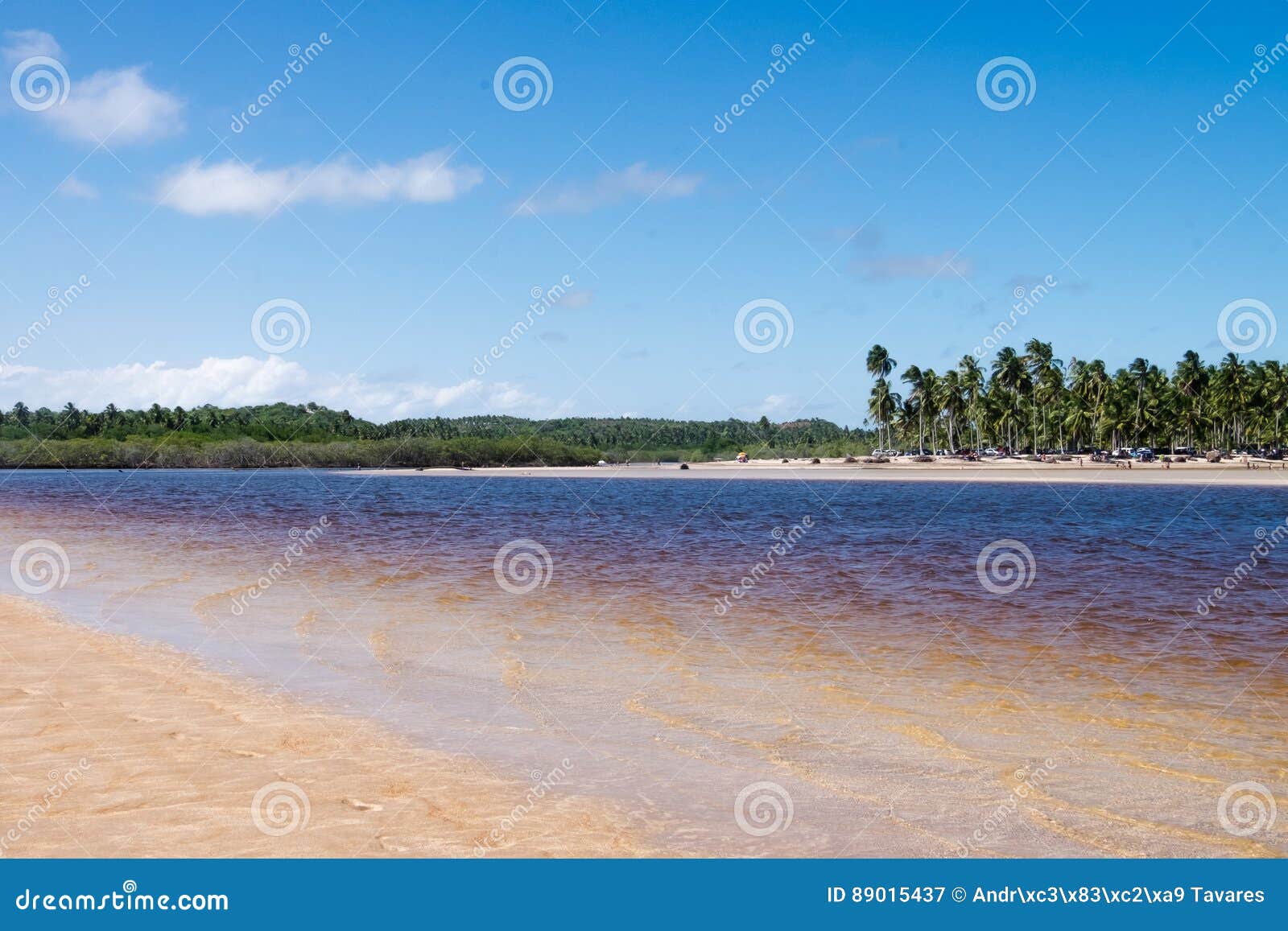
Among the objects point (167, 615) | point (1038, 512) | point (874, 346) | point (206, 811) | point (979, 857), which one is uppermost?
point (874, 346)

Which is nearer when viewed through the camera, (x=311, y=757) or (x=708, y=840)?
(x=708, y=840)

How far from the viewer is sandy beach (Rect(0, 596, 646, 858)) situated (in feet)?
21.0

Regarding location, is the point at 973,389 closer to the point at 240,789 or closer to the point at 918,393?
the point at 918,393

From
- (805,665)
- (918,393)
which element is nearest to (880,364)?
(918,393)

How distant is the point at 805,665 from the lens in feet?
43.5

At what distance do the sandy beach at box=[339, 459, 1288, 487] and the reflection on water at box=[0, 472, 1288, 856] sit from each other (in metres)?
70.3

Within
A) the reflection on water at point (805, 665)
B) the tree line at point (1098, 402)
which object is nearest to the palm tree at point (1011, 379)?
the tree line at point (1098, 402)

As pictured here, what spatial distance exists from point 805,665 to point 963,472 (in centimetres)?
11291

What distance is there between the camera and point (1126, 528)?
40938mm

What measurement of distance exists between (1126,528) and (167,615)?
125ft

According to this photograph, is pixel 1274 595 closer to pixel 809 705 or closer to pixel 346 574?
pixel 809 705

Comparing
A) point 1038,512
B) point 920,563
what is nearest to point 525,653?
point 920,563

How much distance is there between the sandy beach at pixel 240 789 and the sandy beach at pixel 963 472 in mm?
94721

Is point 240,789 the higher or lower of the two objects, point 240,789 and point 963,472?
the lower
